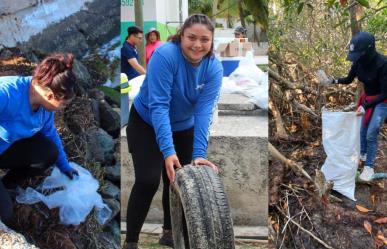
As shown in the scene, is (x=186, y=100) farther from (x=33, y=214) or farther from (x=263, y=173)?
(x=33, y=214)

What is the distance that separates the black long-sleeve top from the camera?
2.68 m

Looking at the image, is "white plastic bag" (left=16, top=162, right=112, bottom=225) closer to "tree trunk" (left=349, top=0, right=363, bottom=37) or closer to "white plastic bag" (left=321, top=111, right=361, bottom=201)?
"white plastic bag" (left=321, top=111, right=361, bottom=201)

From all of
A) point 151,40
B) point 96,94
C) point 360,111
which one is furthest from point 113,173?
point 360,111

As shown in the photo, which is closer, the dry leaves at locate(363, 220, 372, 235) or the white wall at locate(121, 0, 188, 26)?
the white wall at locate(121, 0, 188, 26)

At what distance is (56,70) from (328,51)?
6.13ft

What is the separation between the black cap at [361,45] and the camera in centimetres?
261

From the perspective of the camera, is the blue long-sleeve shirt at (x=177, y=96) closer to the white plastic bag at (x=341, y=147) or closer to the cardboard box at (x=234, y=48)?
the cardboard box at (x=234, y=48)

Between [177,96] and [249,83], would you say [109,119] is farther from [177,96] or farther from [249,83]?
[249,83]

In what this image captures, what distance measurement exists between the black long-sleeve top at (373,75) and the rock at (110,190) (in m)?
1.59

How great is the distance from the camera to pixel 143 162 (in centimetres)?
170

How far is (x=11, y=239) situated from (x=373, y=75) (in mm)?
1970

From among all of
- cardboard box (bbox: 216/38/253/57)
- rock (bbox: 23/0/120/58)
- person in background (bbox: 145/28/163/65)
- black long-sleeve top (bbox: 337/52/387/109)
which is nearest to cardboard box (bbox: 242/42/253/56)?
cardboard box (bbox: 216/38/253/57)

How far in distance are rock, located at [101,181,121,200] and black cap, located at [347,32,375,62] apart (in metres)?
1.51

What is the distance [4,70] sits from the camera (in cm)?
167
